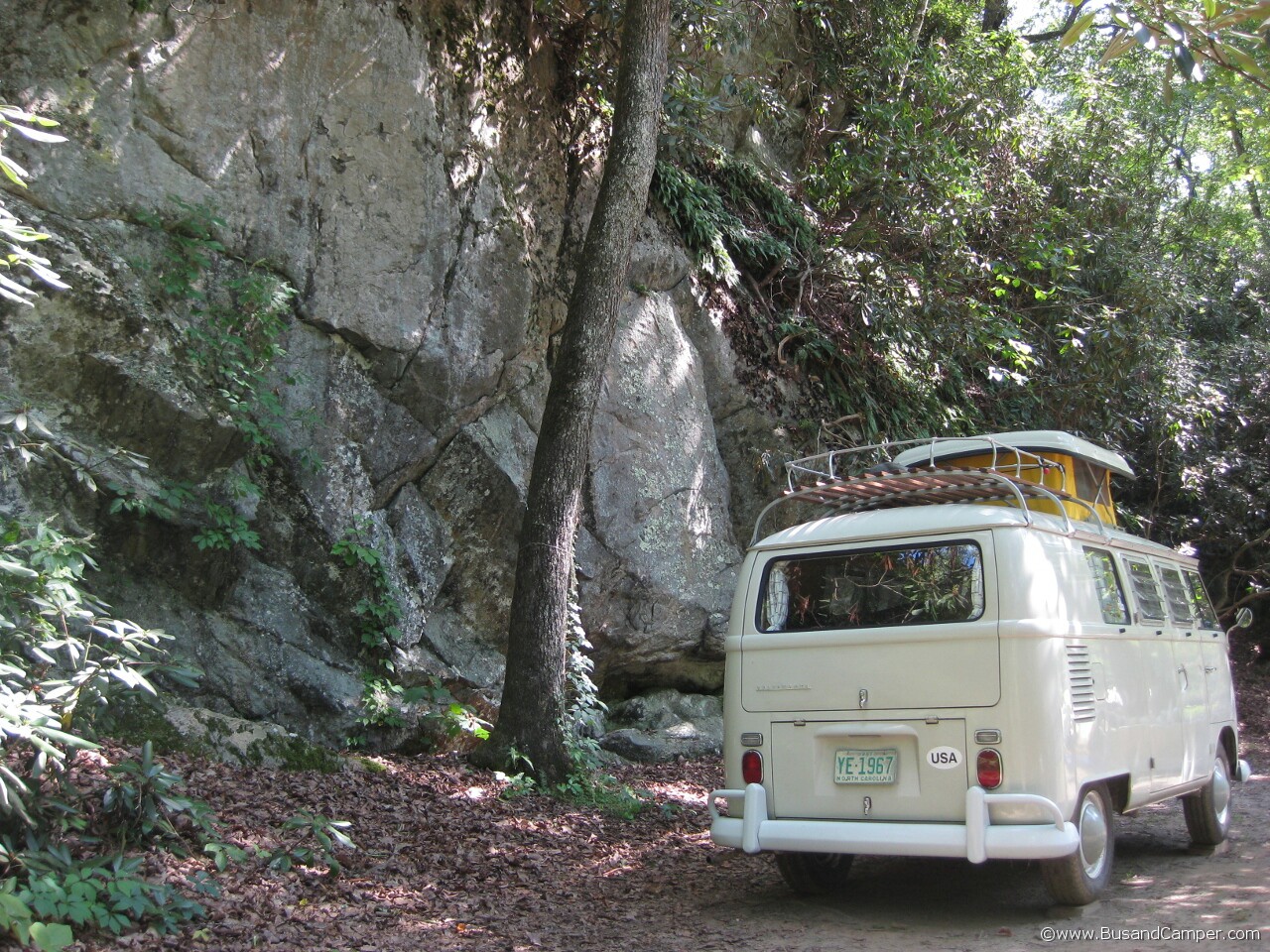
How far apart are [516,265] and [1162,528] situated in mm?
12152

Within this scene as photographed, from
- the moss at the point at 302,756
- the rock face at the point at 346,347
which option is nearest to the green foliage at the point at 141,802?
the moss at the point at 302,756

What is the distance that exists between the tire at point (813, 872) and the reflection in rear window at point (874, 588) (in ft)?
4.84

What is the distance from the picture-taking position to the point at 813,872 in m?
6.26

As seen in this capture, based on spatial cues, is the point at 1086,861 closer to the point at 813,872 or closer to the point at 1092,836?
the point at 1092,836

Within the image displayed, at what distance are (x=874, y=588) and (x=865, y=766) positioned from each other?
39.4 inches

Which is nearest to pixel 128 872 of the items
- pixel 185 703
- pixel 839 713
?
pixel 185 703

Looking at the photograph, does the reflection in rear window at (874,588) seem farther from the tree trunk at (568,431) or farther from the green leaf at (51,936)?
the green leaf at (51,936)

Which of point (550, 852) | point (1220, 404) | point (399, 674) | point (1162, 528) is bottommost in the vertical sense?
point (550, 852)

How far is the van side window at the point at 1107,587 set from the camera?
6.07 m

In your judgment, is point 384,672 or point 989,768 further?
point 384,672

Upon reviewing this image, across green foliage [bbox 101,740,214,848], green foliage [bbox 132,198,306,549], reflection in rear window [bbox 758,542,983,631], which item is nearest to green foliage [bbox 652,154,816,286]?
green foliage [bbox 132,198,306,549]

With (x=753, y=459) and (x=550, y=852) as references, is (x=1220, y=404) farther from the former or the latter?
(x=550, y=852)

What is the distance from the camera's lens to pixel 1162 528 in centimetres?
1669

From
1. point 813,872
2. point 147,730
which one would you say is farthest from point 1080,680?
point 147,730
